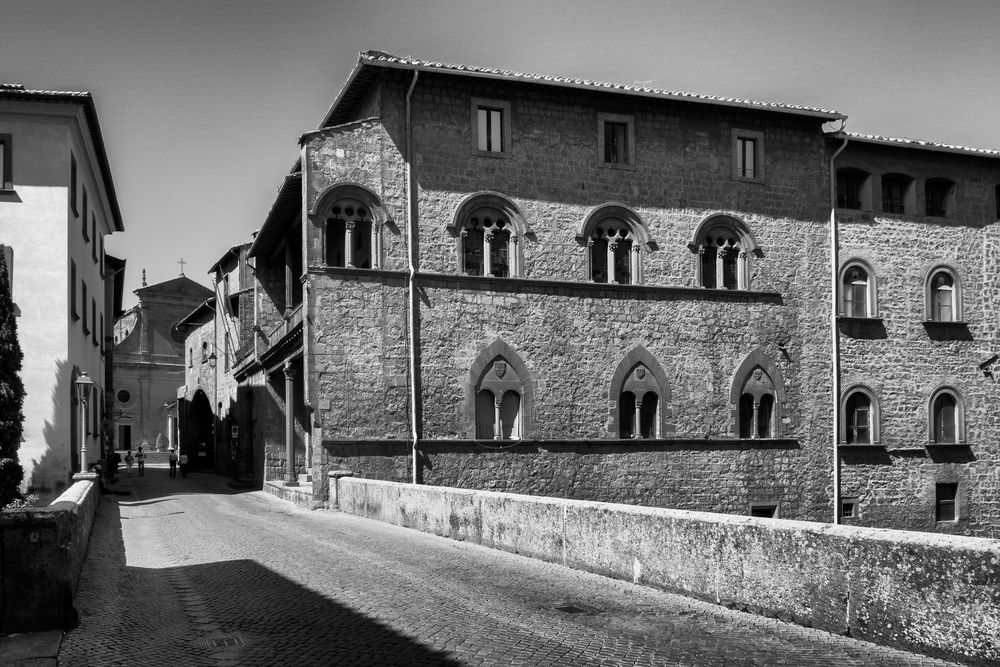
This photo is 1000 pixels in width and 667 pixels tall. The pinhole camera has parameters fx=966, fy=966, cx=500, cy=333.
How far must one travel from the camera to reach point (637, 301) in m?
25.5

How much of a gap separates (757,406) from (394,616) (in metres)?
20.2

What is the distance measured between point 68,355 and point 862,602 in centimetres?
1920

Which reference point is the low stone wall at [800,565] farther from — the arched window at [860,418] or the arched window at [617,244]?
the arched window at [860,418]

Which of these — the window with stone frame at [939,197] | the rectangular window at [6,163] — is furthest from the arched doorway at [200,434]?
the window with stone frame at [939,197]

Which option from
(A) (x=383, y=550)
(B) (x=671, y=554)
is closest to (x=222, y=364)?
(A) (x=383, y=550)

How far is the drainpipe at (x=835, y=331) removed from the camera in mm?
27000

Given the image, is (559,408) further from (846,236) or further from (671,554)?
(671,554)

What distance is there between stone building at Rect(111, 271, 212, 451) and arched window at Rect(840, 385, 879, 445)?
1795 inches

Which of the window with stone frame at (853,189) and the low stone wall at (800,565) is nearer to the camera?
the low stone wall at (800,565)

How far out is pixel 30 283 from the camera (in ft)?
68.7

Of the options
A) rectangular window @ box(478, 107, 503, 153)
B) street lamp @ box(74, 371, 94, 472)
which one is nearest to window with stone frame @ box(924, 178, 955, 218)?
rectangular window @ box(478, 107, 503, 153)

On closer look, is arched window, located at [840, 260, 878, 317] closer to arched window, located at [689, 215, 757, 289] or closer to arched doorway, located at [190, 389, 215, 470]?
arched window, located at [689, 215, 757, 289]

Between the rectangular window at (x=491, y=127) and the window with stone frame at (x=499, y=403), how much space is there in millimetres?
5274

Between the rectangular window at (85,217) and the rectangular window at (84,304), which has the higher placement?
the rectangular window at (85,217)
